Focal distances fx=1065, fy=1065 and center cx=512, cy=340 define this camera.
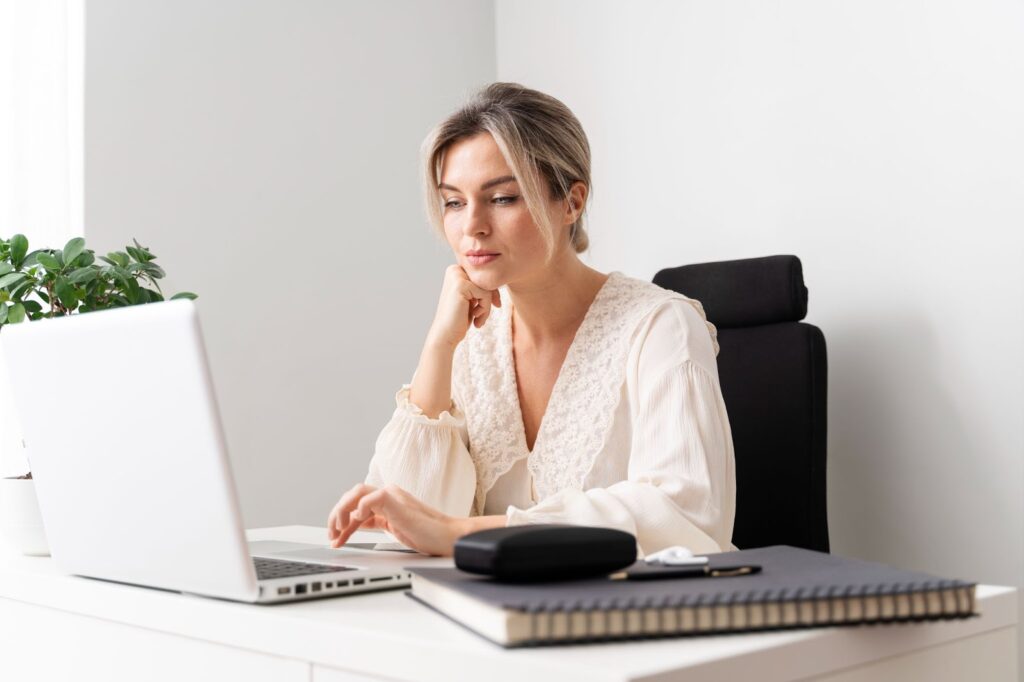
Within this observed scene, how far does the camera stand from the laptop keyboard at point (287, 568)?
3.19 ft

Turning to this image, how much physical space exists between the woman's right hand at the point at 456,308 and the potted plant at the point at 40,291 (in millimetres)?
459

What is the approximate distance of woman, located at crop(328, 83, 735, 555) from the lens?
1507 mm

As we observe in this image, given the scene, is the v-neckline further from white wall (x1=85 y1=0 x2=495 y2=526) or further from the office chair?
white wall (x1=85 y1=0 x2=495 y2=526)

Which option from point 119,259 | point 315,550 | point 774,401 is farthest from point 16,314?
point 774,401

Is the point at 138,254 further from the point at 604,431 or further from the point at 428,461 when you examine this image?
the point at 604,431

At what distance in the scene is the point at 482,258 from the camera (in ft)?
5.42

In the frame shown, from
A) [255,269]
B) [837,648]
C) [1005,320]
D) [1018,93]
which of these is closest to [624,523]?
[837,648]

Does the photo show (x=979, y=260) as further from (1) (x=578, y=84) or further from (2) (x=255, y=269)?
(2) (x=255, y=269)

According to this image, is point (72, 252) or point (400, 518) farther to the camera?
point (72, 252)

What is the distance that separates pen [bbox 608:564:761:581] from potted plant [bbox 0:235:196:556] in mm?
849

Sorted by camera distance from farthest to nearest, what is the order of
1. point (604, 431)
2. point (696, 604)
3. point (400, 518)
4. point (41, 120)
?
point (41, 120), point (604, 431), point (400, 518), point (696, 604)

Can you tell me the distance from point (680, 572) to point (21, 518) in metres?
0.92

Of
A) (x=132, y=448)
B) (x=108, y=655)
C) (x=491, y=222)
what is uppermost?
(x=491, y=222)

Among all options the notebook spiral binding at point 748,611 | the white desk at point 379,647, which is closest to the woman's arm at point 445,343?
the white desk at point 379,647
